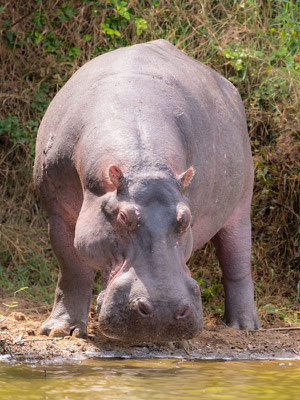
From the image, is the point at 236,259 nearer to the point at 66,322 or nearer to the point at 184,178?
the point at 66,322

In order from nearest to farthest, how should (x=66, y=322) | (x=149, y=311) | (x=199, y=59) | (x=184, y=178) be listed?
(x=149, y=311)
(x=184, y=178)
(x=66, y=322)
(x=199, y=59)

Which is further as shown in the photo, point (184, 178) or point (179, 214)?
point (184, 178)

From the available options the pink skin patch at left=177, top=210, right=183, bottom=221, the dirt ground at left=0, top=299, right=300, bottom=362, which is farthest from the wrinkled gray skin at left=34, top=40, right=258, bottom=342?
the dirt ground at left=0, top=299, right=300, bottom=362

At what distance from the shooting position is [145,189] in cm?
421

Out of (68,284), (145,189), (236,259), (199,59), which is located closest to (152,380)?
(145,189)

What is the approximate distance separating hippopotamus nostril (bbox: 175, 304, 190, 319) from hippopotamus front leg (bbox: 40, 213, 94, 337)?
1.45 m

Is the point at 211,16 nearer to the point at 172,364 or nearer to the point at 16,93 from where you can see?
the point at 16,93

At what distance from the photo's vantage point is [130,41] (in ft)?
28.2

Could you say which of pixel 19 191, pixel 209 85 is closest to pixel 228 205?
pixel 209 85

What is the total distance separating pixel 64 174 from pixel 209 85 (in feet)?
4.48

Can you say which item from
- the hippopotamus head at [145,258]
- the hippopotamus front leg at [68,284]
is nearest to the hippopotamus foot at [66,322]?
the hippopotamus front leg at [68,284]

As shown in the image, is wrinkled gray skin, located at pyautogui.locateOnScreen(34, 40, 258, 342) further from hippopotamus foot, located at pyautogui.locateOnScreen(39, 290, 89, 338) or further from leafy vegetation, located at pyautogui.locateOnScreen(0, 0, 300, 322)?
leafy vegetation, located at pyautogui.locateOnScreen(0, 0, 300, 322)

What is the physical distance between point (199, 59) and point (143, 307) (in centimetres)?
470

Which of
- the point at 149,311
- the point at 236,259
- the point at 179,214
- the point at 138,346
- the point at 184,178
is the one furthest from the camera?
the point at 236,259
